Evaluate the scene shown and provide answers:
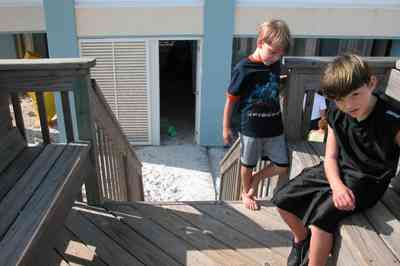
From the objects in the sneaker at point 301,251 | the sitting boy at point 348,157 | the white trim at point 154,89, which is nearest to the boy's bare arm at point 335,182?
the sitting boy at point 348,157

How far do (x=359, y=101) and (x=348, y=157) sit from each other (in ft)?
1.04

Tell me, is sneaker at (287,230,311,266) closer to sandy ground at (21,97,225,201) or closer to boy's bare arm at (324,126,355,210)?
boy's bare arm at (324,126,355,210)

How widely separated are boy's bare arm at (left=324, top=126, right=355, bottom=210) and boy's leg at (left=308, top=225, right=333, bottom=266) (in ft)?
0.51

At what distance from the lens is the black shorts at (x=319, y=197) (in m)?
1.86

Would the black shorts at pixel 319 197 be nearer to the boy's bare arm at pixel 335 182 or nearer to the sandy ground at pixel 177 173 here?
the boy's bare arm at pixel 335 182

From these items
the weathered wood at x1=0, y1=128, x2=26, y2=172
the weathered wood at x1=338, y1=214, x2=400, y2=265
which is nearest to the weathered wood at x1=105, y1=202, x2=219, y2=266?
the weathered wood at x1=0, y1=128, x2=26, y2=172

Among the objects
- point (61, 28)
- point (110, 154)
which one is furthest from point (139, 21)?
point (110, 154)

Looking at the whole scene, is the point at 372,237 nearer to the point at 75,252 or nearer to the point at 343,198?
the point at 343,198

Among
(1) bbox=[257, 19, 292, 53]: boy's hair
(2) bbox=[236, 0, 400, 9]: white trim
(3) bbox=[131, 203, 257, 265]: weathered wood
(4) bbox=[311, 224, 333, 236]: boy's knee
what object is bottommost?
(3) bbox=[131, 203, 257, 265]: weathered wood

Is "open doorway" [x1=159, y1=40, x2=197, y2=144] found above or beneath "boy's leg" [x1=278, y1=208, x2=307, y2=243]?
beneath

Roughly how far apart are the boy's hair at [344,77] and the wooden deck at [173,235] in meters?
1.26

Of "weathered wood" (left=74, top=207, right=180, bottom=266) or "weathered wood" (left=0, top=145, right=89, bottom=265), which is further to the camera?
"weathered wood" (left=74, top=207, right=180, bottom=266)

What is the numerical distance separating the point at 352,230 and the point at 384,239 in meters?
0.13

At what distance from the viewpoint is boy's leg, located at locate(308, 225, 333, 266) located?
1.88 m
